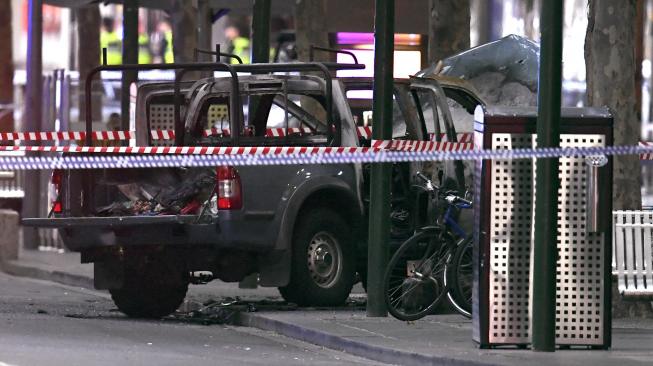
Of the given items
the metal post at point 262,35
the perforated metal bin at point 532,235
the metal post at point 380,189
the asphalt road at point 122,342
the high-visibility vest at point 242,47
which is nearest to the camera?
the asphalt road at point 122,342

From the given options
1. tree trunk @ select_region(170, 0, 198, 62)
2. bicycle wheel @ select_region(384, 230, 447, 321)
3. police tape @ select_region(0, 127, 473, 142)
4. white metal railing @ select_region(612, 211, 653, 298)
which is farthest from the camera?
tree trunk @ select_region(170, 0, 198, 62)

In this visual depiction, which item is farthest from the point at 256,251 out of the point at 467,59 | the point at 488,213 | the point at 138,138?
the point at 467,59

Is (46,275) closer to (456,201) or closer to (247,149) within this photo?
(247,149)

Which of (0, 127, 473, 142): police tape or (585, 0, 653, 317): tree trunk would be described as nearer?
(585, 0, 653, 317): tree trunk

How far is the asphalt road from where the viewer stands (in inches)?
492

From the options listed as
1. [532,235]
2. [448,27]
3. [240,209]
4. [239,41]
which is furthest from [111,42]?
[532,235]

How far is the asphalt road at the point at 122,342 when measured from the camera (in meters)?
12.5

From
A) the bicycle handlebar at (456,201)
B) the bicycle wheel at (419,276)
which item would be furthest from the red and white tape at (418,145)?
the bicycle wheel at (419,276)

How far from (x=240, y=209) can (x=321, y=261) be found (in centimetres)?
122

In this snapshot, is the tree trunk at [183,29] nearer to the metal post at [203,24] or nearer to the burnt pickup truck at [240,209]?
the metal post at [203,24]

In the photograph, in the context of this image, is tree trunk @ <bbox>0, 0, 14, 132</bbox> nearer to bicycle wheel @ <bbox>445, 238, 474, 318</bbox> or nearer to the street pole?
the street pole

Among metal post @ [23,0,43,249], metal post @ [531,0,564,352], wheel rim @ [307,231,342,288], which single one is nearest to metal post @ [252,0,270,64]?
wheel rim @ [307,231,342,288]

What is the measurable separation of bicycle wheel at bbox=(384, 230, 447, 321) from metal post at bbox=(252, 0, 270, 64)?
4.77 meters

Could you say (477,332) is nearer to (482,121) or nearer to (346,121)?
(482,121)
